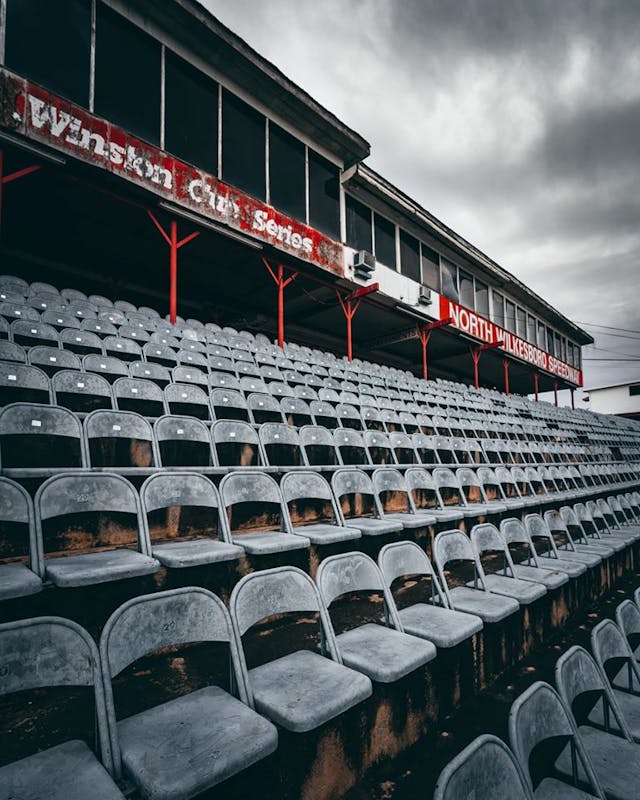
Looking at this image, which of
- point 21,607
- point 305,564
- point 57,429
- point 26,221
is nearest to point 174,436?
point 57,429

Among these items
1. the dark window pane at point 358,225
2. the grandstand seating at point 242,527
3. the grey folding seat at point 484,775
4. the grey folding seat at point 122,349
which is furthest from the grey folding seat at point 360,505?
the dark window pane at point 358,225

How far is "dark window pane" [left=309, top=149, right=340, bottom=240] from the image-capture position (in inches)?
416

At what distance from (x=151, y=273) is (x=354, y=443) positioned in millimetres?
7915

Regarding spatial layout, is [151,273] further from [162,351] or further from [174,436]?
[174,436]

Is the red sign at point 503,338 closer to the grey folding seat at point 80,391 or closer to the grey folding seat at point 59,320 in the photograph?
the grey folding seat at point 59,320

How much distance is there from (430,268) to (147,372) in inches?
483

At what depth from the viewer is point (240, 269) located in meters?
10.1

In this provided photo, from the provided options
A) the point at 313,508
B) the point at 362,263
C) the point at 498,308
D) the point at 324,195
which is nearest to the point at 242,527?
the point at 313,508

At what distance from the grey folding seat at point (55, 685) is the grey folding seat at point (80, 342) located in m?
3.86

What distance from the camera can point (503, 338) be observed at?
17.2m

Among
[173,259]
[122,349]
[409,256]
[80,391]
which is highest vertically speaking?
[409,256]

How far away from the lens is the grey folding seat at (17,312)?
4.66 meters

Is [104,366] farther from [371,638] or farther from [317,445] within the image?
[371,638]

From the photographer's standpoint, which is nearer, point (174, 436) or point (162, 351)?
point (174, 436)
